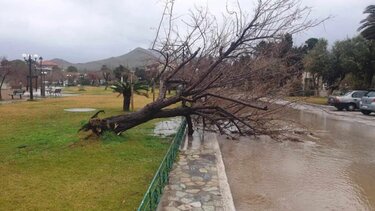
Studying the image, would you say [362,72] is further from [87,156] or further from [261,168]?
[87,156]

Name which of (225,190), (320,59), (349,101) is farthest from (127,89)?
(320,59)

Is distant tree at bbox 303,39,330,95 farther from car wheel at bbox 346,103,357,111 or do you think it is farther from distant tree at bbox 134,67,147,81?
distant tree at bbox 134,67,147,81

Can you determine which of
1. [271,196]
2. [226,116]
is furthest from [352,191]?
[226,116]

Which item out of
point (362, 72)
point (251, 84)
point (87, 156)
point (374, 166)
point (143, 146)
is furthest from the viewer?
point (362, 72)

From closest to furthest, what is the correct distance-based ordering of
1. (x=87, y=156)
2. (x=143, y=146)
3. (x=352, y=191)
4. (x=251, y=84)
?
(x=352, y=191), (x=87, y=156), (x=143, y=146), (x=251, y=84)

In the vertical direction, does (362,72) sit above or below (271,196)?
above

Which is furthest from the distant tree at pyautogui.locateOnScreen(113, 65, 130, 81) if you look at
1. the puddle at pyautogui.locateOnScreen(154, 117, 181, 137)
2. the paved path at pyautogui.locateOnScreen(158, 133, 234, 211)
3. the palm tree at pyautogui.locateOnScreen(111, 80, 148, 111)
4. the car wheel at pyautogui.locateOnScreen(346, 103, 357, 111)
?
the paved path at pyautogui.locateOnScreen(158, 133, 234, 211)

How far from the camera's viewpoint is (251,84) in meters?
11.6

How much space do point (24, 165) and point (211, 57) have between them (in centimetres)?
596

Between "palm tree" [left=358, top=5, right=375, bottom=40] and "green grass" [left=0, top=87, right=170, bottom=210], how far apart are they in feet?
77.9

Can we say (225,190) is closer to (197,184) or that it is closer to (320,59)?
(197,184)

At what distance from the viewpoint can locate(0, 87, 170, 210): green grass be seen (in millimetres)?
6078

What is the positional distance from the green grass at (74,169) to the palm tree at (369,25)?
23.8 metres

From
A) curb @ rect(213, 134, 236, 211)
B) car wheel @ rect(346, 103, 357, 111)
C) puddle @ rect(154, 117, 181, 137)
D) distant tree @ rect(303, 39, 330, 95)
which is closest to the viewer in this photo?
curb @ rect(213, 134, 236, 211)
